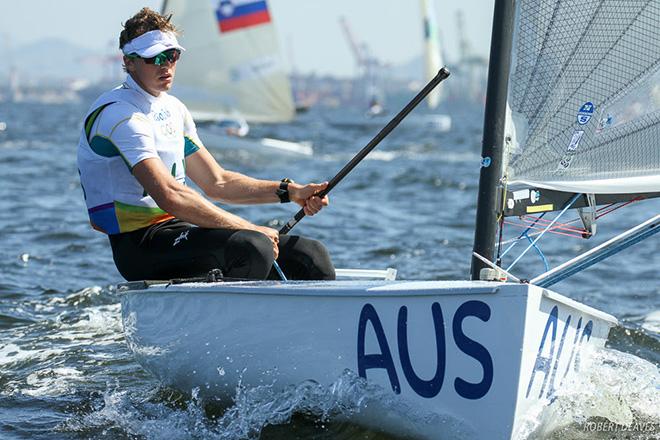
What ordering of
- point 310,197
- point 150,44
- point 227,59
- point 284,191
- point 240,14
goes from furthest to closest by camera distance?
point 227,59 → point 240,14 → point 284,191 → point 310,197 → point 150,44

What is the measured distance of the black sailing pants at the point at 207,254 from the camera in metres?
3.48

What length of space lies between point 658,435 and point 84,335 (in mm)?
2665

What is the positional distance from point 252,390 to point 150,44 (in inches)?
48.1

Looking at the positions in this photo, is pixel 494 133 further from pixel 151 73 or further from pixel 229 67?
pixel 229 67

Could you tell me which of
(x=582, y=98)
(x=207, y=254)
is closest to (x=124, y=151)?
(x=207, y=254)

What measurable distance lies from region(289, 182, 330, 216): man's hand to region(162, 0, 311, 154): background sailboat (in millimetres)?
13206

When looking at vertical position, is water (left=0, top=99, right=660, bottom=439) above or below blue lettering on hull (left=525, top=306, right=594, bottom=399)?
below

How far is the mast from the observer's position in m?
3.34

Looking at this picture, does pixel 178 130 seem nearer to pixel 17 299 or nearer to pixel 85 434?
pixel 85 434

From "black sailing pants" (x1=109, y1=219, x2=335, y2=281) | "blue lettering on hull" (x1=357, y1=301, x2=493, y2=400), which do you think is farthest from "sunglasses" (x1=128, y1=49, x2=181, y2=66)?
"blue lettering on hull" (x1=357, y1=301, x2=493, y2=400)

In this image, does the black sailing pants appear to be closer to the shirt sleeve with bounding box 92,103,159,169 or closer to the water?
the shirt sleeve with bounding box 92,103,159,169

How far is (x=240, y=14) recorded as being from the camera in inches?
666

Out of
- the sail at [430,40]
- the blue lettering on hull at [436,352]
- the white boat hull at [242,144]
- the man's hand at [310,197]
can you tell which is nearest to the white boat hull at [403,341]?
the blue lettering on hull at [436,352]

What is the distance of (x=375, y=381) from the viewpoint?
2988 mm
